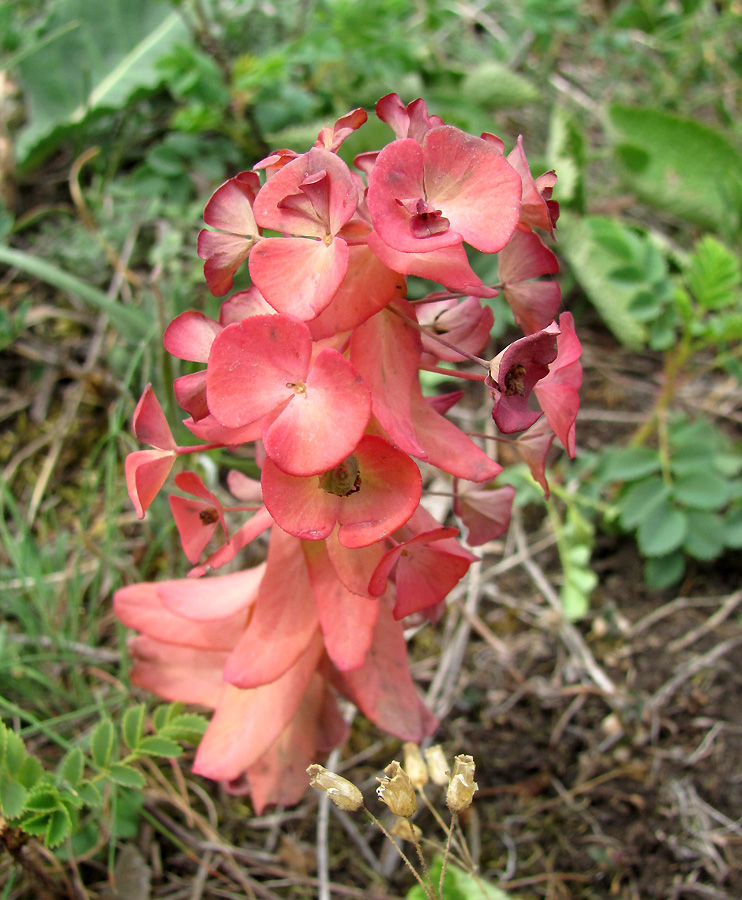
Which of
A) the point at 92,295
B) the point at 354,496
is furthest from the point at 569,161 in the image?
the point at 354,496

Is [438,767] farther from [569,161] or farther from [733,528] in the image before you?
[569,161]

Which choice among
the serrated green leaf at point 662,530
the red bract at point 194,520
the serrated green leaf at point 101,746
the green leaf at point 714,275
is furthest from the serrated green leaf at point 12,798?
the green leaf at point 714,275

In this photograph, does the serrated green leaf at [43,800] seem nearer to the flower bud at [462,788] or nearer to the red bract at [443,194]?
the flower bud at [462,788]

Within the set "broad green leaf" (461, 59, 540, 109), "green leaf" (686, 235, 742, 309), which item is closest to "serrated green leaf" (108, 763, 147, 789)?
"green leaf" (686, 235, 742, 309)

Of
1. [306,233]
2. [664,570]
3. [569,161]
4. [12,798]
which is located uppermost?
[306,233]

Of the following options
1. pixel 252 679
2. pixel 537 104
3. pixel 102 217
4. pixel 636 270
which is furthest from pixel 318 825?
pixel 537 104

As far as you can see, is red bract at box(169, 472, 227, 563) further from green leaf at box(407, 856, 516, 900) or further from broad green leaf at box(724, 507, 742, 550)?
broad green leaf at box(724, 507, 742, 550)
